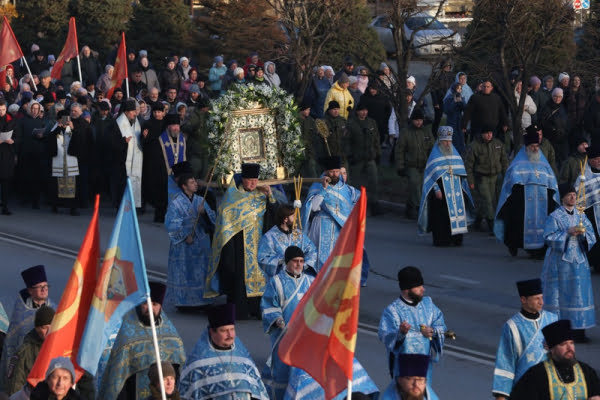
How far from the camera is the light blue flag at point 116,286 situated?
35.5 ft

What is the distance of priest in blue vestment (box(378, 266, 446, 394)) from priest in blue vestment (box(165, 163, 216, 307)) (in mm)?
5426

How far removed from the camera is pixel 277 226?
15.3 metres

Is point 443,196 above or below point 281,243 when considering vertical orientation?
below

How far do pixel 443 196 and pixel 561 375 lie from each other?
11116mm

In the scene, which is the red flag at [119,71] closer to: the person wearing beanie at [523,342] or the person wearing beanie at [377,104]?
the person wearing beanie at [377,104]

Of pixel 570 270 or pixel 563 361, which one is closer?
pixel 563 361

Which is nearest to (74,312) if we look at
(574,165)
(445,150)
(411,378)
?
(411,378)

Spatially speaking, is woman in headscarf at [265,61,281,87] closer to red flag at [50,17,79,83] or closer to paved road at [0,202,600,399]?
red flag at [50,17,79,83]

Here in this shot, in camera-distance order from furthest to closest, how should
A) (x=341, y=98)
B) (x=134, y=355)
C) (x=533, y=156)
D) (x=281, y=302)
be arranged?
1. (x=341, y=98)
2. (x=533, y=156)
3. (x=281, y=302)
4. (x=134, y=355)

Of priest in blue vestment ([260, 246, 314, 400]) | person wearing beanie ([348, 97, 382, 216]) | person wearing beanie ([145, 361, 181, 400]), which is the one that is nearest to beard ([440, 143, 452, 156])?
person wearing beanie ([348, 97, 382, 216])

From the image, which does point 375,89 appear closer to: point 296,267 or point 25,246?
point 25,246

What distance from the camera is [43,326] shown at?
12.5 m

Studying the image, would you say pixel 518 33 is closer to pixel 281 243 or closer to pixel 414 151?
pixel 414 151

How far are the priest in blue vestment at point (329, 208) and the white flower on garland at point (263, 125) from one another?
→ 2.17ft
